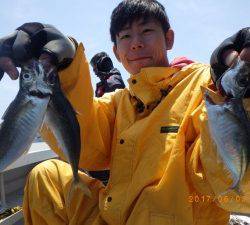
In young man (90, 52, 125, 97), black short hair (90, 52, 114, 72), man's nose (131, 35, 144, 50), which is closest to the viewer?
man's nose (131, 35, 144, 50)

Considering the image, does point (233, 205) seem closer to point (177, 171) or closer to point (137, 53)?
point (177, 171)

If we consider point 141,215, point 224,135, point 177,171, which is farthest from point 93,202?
point 224,135

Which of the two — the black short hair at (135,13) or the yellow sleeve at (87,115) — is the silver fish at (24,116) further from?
the black short hair at (135,13)

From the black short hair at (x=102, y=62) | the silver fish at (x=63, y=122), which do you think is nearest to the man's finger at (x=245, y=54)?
the silver fish at (x=63, y=122)

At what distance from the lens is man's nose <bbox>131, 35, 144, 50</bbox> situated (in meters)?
2.94

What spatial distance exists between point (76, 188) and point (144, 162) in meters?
0.47

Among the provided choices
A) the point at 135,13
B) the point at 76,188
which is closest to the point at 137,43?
the point at 135,13

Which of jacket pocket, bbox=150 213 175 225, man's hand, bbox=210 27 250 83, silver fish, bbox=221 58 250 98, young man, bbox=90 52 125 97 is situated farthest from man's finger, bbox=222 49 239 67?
young man, bbox=90 52 125 97

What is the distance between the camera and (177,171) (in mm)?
2461

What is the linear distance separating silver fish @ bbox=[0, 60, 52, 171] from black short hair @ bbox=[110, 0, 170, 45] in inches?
46.2

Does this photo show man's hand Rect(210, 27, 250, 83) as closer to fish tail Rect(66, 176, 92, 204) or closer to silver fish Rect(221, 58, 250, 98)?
silver fish Rect(221, 58, 250, 98)

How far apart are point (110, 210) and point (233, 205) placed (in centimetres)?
76

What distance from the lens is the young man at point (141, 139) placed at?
2293 millimetres

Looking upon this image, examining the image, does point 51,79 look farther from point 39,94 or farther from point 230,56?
point 230,56
